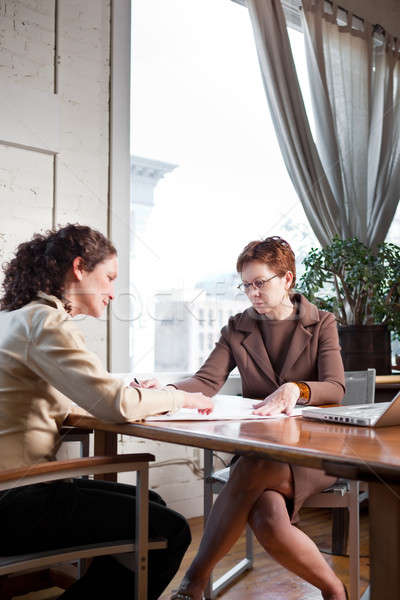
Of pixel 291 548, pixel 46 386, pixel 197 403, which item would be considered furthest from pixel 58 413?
pixel 291 548

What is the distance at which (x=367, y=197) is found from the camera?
3992mm

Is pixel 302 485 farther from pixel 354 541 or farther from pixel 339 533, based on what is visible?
pixel 339 533

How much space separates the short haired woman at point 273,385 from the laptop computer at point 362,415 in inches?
5.2

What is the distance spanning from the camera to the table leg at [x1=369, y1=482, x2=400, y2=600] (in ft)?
3.17

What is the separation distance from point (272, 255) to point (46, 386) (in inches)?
38.3

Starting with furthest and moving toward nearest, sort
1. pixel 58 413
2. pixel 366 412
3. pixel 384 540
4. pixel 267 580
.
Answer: pixel 267 580, pixel 58 413, pixel 366 412, pixel 384 540

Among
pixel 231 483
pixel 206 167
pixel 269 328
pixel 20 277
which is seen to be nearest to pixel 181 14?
pixel 206 167

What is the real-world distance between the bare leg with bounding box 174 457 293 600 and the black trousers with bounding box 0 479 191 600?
0.39 ft

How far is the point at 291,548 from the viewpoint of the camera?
5.22ft

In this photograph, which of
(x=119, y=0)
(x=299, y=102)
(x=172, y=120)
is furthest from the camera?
(x=299, y=102)

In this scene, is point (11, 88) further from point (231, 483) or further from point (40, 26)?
point (231, 483)

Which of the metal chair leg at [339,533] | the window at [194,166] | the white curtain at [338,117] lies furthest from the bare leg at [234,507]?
the white curtain at [338,117]

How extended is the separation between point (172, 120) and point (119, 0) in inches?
24.0

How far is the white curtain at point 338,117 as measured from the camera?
3.54m
